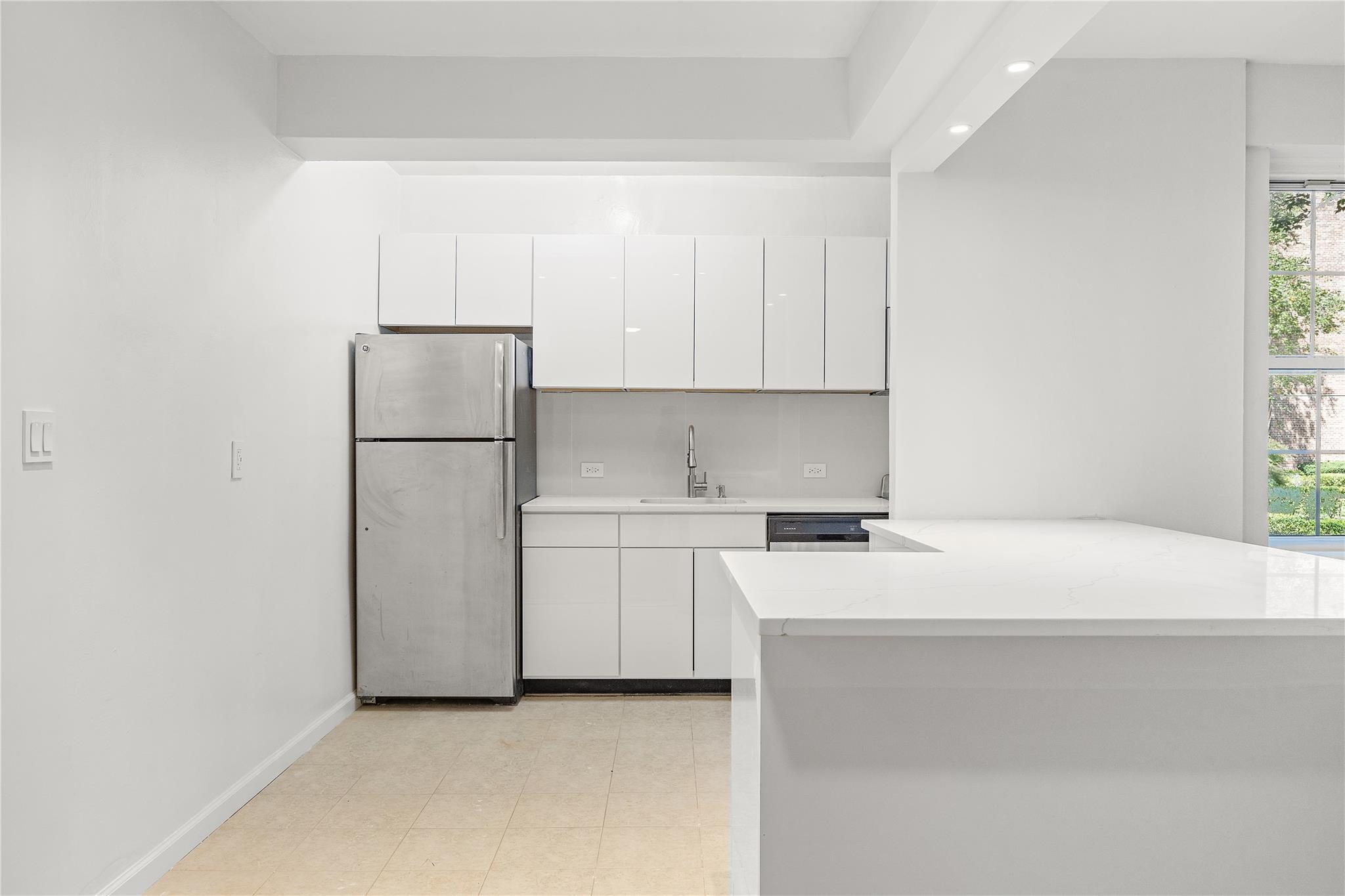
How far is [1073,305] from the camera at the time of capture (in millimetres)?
2871

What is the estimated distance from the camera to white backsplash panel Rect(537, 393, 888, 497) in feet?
13.7

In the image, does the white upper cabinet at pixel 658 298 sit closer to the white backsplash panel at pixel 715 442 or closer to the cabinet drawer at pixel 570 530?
the white backsplash panel at pixel 715 442

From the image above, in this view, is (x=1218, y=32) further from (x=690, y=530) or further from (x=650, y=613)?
(x=650, y=613)

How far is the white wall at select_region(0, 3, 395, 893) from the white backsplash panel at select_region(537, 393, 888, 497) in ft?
4.44

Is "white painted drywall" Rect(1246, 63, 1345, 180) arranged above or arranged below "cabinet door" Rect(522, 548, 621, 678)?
above

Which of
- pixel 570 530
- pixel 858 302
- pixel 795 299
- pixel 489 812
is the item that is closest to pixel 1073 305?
pixel 858 302

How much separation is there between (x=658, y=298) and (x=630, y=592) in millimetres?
1371

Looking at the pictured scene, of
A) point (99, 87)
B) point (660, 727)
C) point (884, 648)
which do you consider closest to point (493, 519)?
point (660, 727)

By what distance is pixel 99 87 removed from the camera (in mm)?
1916

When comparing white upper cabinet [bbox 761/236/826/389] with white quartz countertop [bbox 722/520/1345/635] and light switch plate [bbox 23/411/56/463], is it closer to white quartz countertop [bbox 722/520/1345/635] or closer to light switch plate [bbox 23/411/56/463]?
white quartz countertop [bbox 722/520/1345/635]

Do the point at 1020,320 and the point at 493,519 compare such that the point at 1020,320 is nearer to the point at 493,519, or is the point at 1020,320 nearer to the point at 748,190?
the point at 748,190

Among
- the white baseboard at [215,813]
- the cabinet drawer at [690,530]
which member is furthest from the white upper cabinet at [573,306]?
the white baseboard at [215,813]

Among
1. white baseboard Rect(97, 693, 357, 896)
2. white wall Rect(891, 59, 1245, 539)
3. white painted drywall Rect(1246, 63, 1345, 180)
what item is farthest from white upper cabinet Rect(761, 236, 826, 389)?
white baseboard Rect(97, 693, 357, 896)

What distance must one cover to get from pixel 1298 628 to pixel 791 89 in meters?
2.22
